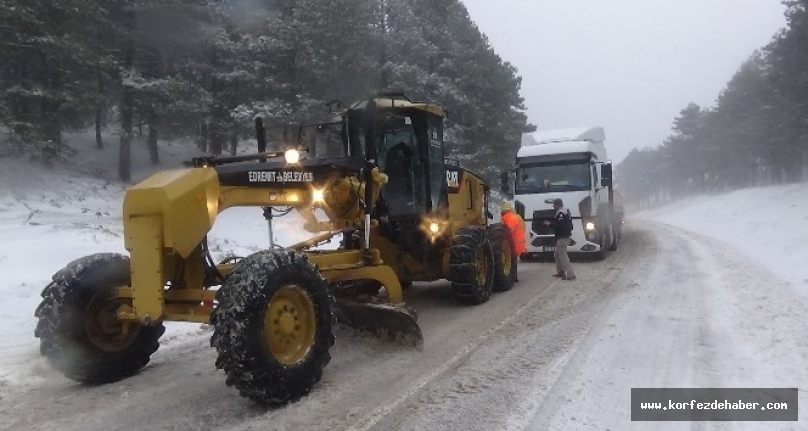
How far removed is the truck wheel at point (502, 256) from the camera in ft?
32.0

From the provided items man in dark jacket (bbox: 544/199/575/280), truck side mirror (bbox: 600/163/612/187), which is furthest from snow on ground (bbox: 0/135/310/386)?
truck side mirror (bbox: 600/163/612/187)

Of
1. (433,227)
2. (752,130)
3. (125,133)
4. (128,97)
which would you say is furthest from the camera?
(752,130)

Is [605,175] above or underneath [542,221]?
above

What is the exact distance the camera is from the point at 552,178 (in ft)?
48.3

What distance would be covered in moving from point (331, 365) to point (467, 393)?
4.91 ft

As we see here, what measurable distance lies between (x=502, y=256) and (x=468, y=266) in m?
1.80

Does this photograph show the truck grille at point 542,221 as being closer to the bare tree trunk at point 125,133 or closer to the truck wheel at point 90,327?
the truck wheel at point 90,327

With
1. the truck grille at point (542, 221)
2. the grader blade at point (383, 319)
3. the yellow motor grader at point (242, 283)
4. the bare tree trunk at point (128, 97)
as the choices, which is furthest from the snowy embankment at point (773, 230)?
the bare tree trunk at point (128, 97)

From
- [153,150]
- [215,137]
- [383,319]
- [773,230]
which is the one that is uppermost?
[215,137]

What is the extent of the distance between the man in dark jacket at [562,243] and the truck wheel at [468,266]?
115 inches

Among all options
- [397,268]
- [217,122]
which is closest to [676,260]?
[397,268]

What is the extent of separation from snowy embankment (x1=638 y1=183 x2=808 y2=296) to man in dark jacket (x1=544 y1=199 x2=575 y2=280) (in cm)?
365

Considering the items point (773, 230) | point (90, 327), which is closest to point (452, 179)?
point (90, 327)

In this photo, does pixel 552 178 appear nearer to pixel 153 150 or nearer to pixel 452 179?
pixel 452 179
